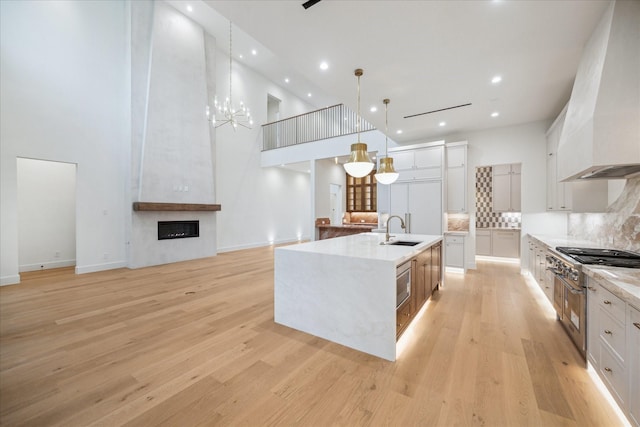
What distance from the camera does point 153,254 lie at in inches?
245

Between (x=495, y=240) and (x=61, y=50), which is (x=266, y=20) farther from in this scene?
(x=495, y=240)

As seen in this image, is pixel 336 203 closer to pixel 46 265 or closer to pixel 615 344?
pixel 46 265

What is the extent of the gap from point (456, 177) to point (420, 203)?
0.93 m

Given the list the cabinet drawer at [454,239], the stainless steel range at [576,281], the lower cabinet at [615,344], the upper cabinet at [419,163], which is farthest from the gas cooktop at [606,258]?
the upper cabinet at [419,163]

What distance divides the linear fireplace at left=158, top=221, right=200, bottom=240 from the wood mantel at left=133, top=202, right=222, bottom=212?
425 millimetres

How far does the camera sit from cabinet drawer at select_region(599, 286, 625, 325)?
161cm

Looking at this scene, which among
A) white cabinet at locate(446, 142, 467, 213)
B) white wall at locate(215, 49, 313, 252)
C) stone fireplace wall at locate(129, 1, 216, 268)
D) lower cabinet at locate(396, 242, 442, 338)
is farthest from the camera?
white wall at locate(215, 49, 313, 252)

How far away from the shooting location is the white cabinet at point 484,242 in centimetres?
680

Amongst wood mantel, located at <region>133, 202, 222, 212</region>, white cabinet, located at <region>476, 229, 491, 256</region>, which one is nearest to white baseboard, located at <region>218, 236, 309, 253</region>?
wood mantel, located at <region>133, 202, 222, 212</region>

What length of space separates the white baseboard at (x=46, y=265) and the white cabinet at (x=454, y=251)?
851 cm

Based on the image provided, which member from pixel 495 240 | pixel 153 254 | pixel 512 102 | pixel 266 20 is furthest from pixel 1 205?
pixel 495 240

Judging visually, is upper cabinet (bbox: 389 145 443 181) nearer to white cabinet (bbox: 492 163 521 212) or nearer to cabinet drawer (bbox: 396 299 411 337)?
white cabinet (bbox: 492 163 521 212)

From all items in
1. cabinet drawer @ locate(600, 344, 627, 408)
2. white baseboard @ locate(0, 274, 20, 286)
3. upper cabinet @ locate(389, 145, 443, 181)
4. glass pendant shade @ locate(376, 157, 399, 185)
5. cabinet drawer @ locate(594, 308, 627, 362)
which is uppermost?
upper cabinet @ locate(389, 145, 443, 181)

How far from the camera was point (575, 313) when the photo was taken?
2.36m
